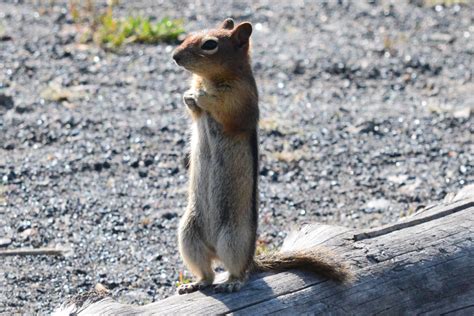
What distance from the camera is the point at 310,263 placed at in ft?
16.4

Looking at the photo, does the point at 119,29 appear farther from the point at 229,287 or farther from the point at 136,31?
the point at 229,287

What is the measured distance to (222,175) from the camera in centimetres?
508

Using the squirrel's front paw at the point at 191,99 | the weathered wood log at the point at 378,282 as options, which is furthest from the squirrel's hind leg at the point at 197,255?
the squirrel's front paw at the point at 191,99

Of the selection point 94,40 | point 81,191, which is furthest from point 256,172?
point 94,40

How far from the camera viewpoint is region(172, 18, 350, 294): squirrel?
16.4ft

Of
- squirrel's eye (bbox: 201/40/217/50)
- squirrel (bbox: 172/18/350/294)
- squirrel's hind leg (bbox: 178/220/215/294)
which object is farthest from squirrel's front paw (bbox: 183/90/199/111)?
squirrel's hind leg (bbox: 178/220/215/294)

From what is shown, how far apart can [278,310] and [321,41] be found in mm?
7059

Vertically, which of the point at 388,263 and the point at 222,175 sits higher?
the point at 222,175

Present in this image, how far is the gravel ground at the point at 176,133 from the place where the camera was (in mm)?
6773

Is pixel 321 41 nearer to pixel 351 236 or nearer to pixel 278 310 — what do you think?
pixel 351 236

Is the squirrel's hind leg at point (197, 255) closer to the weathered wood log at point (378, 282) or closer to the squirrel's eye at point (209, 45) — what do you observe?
the weathered wood log at point (378, 282)

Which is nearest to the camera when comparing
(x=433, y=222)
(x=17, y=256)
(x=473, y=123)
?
(x=433, y=222)

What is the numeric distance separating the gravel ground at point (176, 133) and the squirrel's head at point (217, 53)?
172 cm

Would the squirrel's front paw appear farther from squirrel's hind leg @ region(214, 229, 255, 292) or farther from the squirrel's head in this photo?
squirrel's hind leg @ region(214, 229, 255, 292)
